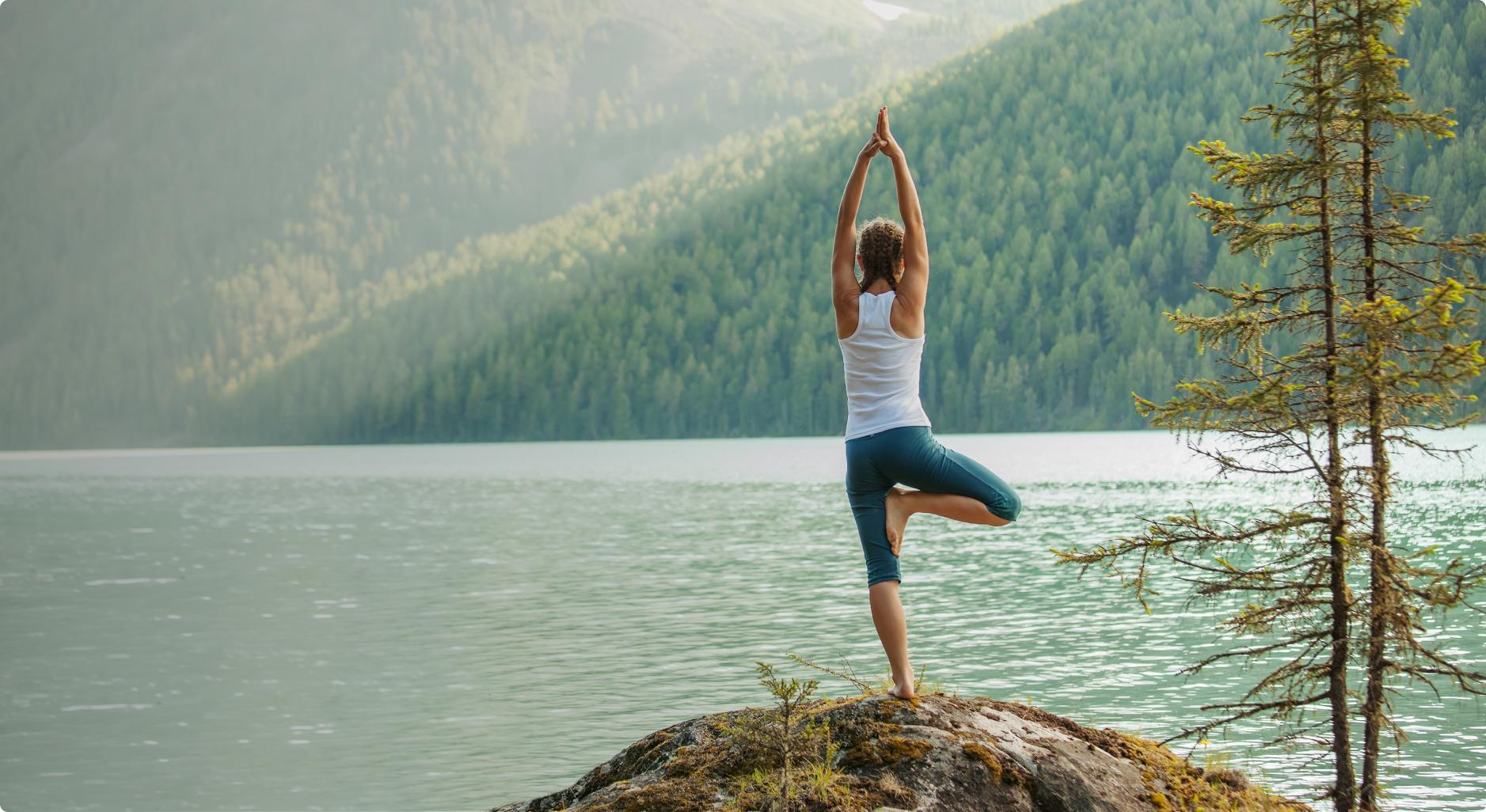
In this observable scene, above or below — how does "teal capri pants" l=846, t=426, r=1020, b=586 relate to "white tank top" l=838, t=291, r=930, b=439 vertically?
A: below

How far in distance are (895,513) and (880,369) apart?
76cm

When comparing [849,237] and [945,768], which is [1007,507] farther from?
[849,237]

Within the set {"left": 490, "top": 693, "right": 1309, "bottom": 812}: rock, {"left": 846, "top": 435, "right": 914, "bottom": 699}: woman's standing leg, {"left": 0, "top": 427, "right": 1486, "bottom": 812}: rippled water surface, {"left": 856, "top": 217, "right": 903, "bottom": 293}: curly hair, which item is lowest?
{"left": 0, "top": 427, "right": 1486, "bottom": 812}: rippled water surface

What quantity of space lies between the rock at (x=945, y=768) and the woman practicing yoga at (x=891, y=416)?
1.14 feet

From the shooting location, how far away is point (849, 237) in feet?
25.5

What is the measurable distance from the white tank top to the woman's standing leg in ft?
0.42

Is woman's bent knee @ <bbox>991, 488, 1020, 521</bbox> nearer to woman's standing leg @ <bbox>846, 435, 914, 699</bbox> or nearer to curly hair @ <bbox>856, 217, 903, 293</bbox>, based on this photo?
woman's standing leg @ <bbox>846, 435, 914, 699</bbox>

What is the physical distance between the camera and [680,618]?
3216 centimetres

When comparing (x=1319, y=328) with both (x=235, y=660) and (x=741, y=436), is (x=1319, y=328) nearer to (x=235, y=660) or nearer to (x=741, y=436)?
(x=235, y=660)

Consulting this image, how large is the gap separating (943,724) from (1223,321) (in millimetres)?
3801

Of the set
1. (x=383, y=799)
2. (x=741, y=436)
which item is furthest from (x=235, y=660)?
(x=741, y=436)

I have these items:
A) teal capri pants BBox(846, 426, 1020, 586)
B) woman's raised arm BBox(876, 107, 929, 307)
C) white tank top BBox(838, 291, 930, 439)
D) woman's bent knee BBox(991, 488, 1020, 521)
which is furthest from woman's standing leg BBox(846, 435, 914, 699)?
woman's raised arm BBox(876, 107, 929, 307)

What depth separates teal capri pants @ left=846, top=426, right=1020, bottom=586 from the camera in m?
7.52

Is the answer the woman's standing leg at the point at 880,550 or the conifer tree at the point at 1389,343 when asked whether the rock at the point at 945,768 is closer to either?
the woman's standing leg at the point at 880,550
